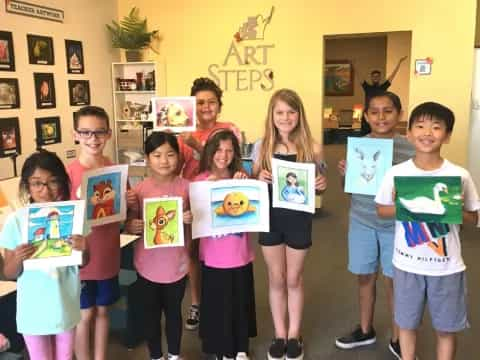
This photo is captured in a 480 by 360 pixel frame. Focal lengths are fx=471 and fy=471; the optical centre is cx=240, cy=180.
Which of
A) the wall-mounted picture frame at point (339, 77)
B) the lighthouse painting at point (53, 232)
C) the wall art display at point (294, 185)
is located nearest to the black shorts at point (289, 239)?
the wall art display at point (294, 185)

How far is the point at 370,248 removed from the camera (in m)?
2.37

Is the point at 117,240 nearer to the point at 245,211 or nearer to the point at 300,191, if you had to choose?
the point at 245,211

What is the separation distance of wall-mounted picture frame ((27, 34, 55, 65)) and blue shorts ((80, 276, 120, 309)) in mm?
3483

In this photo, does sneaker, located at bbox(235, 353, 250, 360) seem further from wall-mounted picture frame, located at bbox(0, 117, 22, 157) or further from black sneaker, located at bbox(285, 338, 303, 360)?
wall-mounted picture frame, located at bbox(0, 117, 22, 157)

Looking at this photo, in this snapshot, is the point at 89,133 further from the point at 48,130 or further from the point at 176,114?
the point at 48,130

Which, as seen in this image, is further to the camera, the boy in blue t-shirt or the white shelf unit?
the white shelf unit

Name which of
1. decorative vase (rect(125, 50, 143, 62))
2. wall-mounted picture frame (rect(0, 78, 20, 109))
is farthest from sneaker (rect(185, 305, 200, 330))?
decorative vase (rect(125, 50, 143, 62))

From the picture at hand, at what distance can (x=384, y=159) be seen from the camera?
2.18 metres

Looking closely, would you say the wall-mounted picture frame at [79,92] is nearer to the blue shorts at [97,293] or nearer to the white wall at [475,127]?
the blue shorts at [97,293]

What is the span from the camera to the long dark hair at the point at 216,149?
2.23 m

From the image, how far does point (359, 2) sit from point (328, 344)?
13.4ft

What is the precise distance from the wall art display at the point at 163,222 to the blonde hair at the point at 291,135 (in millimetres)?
505

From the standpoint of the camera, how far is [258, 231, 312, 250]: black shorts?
2.26m

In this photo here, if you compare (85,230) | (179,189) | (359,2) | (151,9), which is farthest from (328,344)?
(151,9)
